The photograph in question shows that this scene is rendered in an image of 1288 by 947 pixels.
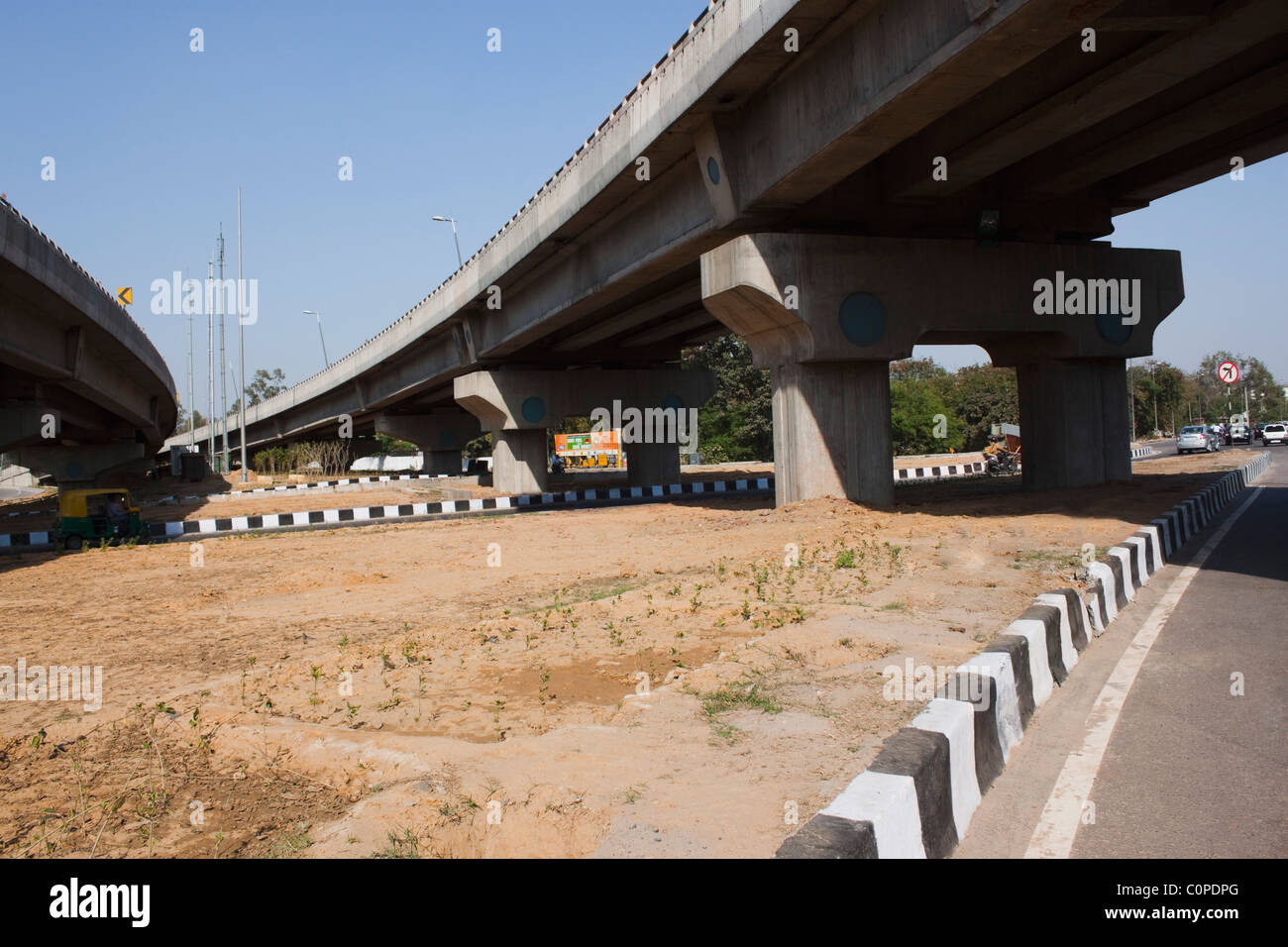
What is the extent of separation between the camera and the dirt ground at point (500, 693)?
382 centimetres

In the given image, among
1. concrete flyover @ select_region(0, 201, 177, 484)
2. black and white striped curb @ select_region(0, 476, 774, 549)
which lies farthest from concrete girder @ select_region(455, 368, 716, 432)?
concrete flyover @ select_region(0, 201, 177, 484)

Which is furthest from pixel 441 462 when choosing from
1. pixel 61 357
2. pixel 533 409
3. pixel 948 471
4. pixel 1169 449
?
pixel 1169 449

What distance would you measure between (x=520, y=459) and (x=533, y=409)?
190 cm

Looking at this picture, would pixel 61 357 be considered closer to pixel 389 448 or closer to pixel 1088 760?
pixel 1088 760

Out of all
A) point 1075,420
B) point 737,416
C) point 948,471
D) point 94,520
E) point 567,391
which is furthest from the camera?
point 737,416

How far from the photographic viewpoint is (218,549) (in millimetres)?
17375

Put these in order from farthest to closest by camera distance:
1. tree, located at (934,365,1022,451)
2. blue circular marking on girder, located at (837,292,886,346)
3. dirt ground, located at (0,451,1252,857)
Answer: tree, located at (934,365,1022,451) < blue circular marking on girder, located at (837,292,886,346) < dirt ground, located at (0,451,1252,857)

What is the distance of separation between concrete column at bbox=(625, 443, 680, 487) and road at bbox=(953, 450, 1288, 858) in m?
23.5

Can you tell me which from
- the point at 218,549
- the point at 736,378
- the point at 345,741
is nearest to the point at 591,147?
A: the point at 218,549

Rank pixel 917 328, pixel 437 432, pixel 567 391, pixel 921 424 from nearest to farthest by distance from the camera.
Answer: pixel 917 328 < pixel 567 391 < pixel 437 432 < pixel 921 424

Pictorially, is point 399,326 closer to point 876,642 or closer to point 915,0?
point 915,0

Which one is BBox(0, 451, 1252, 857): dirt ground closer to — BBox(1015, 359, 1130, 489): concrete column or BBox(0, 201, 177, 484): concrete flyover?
BBox(1015, 359, 1130, 489): concrete column

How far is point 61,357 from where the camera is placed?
23500 mm

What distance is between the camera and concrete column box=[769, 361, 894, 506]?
15602 mm
